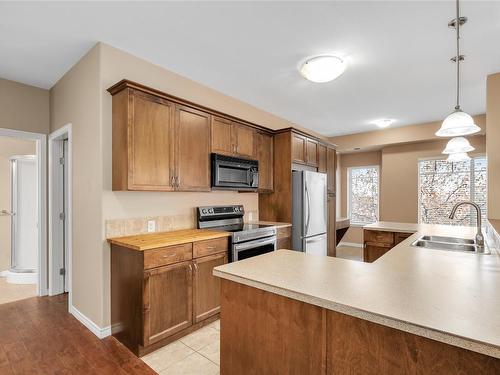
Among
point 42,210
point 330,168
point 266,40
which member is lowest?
point 42,210

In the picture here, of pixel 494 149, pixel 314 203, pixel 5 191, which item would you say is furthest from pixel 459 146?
pixel 5 191

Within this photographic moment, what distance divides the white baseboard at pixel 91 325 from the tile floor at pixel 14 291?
1127mm

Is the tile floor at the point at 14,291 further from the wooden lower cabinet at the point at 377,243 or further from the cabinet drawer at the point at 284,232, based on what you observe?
Result: the wooden lower cabinet at the point at 377,243

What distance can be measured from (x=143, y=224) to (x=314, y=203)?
2.55m

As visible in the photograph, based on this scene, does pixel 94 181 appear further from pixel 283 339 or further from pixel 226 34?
pixel 283 339

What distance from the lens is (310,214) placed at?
13.2 ft

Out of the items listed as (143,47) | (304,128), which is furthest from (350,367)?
(304,128)

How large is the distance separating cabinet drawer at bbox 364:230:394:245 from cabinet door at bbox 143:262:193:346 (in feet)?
7.33

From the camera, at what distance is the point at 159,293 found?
2.20 meters

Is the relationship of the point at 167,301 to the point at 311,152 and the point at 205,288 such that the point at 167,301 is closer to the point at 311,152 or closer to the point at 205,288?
the point at 205,288

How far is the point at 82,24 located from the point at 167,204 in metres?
1.78

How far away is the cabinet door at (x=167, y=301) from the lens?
2137 mm

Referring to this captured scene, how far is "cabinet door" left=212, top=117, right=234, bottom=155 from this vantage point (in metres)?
3.17

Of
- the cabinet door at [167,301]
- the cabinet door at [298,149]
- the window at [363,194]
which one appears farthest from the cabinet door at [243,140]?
the window at [363,194]
